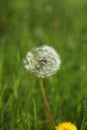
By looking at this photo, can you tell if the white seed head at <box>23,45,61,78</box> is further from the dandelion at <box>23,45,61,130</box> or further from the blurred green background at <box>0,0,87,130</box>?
the blurred green background at <box>0,0,87,130</box>

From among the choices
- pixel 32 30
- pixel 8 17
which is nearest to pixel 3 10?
pixel 8 17

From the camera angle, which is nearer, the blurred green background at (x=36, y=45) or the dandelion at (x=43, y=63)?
the dandelion at (x=43, y=63)

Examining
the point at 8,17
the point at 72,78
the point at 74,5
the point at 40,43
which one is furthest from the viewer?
the point at 74,5

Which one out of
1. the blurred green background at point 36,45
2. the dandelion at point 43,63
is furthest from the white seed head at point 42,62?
the blurred green background at point 36,45

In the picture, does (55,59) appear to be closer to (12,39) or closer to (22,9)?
(12,39)

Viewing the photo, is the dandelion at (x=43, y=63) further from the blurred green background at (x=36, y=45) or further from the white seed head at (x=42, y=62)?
the blurred green background at (x=36, y=45)
